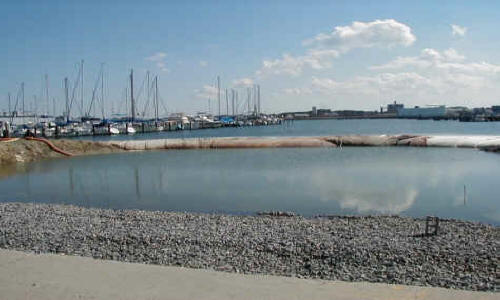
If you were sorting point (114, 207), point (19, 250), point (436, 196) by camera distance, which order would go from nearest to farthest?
1. point (19, 250)
2. point (114, 207)
3. point (436, 196)

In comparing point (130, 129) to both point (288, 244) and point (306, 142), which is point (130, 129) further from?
point (288, 244)

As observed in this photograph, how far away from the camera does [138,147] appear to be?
1635 inches

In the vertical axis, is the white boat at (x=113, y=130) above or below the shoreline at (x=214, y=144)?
above

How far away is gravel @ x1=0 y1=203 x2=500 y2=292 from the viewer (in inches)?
295

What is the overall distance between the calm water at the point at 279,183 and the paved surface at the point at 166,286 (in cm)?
748

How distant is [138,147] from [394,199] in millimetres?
29113

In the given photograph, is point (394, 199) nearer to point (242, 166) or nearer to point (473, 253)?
point (473, 253)

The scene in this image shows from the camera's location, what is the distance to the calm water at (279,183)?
50.6 ft

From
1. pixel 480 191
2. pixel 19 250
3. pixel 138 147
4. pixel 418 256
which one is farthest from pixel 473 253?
pixel 138 147

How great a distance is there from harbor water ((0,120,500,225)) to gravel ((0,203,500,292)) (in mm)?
2964

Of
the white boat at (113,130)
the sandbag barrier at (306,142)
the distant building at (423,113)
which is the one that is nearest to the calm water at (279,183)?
the sandbag barrier at (306,142)

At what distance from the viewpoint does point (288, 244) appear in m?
8.94

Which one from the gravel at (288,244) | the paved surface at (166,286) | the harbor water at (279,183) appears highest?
the paved surface at (166,286)

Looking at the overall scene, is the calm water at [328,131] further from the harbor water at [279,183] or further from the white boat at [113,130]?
the harbor water at [279,183]
